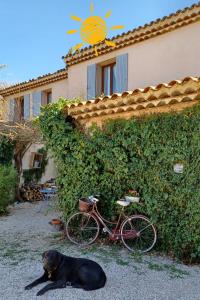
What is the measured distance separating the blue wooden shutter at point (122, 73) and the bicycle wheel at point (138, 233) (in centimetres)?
679

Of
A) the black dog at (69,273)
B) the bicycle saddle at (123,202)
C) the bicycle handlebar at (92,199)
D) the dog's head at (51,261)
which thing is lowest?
the black dog at (69,273)

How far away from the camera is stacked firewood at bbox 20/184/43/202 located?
1468cm

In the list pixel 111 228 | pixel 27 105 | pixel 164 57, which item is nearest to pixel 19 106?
pixel 27 105

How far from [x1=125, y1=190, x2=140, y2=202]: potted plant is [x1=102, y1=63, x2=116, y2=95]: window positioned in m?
7.37

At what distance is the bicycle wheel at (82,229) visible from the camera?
7.29 metres

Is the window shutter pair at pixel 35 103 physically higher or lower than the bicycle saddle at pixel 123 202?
higher

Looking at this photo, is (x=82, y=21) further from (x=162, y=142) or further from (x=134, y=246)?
(x=134, y=246)

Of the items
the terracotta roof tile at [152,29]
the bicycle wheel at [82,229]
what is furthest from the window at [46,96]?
the bicycle wheel at [82,229]

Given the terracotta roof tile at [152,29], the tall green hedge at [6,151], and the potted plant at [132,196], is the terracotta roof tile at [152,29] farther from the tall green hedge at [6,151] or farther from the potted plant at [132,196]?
the potted plant at [132,196]

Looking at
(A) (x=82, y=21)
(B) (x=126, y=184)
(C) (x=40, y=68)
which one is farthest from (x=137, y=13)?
(C) (x=40, y=68)

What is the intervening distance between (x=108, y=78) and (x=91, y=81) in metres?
0.69

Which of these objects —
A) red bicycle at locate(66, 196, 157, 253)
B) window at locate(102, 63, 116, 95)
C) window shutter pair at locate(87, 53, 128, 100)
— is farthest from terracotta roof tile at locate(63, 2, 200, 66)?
red bicycle at locate(66, 196, 157, 253)

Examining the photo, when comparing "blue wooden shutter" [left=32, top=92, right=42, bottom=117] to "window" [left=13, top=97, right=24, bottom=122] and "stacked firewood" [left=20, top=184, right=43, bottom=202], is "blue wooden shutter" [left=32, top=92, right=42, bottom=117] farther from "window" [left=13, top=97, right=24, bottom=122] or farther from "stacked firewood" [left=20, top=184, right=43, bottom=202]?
"stacked firewood" [left=20, top=184, right=43, bottom=202]

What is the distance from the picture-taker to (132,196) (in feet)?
22.4
